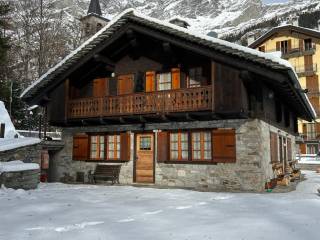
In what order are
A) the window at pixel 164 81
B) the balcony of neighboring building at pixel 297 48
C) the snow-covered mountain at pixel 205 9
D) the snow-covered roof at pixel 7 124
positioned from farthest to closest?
the snow-covered mountain at pixel 205 9, the balcony of neighboring building at pixel 297 48, the snow-covered roof at pixel 7 124, the window at pixel 164 81

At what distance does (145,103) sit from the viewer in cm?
1341

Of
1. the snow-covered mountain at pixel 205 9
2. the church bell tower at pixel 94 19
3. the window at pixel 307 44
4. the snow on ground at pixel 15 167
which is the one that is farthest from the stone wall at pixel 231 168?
the snow-covered mountain at pixel 205 9

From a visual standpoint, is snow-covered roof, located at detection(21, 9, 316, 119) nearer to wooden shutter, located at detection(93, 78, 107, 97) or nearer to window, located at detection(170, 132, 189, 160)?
wooden shutter, located at detection(93, 78, 107, 97)

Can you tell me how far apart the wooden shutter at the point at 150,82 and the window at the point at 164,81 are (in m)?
0.21

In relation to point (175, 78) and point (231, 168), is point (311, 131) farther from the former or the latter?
point (231, 168)

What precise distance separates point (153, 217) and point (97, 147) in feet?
28.1

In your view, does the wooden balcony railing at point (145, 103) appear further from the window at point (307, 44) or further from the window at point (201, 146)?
the window at point (307, 44)

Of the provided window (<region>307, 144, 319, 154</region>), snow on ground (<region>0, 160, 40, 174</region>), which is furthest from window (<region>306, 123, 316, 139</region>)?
snow on ground (<region>0, 160, 40, 174</region>)

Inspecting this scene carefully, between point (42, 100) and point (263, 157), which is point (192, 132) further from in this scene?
point (42, 100)

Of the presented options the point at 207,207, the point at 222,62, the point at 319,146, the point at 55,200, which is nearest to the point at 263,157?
the point at 222,62

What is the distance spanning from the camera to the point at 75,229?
6.02 metres

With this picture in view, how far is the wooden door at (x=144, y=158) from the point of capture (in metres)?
13.9

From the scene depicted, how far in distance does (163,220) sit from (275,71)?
259 inches

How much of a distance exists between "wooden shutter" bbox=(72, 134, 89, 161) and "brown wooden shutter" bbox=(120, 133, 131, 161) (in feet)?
5.86
